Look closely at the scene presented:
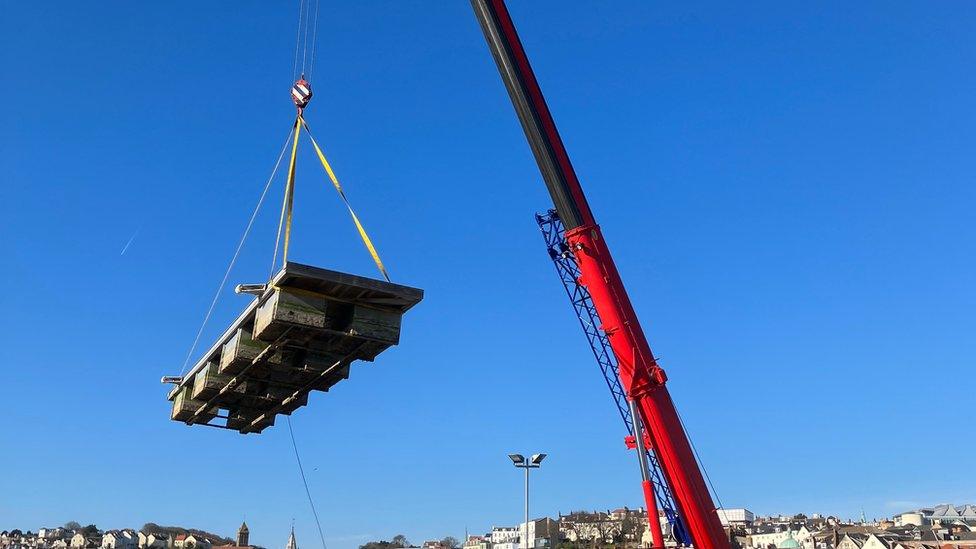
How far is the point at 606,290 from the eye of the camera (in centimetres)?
2314

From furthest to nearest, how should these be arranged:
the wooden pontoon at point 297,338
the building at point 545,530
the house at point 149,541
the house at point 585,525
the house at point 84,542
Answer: the house at point 84,542
the house at point 149,541
the building at point 545,530
the house at point 585,525
the wooden pontoon at point 297,338

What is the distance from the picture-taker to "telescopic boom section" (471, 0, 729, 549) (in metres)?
22.0

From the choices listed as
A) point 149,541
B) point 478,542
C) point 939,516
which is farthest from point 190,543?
point 939,516

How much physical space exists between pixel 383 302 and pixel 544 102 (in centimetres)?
1225

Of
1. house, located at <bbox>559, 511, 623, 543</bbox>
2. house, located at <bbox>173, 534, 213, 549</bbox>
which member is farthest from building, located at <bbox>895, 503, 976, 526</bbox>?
house, located at <bbox>173, 534, 213, 549</bbox>

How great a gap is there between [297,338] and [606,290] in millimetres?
11783

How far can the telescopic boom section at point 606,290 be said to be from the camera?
72.3ft

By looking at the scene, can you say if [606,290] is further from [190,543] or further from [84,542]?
[84,542]

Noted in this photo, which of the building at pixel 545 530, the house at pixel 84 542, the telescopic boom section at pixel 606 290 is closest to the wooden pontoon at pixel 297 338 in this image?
the telescopic boom section at pixel 606 290

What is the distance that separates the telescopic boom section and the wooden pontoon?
9.73 meters

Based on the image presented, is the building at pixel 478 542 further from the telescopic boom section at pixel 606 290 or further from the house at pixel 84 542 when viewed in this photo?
the telescopic boom section at pixel 606 290

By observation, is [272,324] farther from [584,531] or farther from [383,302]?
[584,531]

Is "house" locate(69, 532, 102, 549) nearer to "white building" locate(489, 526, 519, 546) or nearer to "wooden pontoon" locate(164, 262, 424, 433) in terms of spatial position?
"white building" locate(489, 526, 519, 546)

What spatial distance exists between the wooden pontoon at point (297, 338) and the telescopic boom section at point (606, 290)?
973cm
